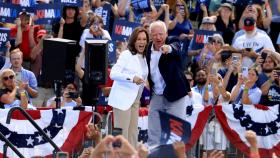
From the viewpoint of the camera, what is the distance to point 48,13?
21484 millimetres

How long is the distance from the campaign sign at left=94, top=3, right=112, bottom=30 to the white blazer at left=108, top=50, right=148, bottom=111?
5058 millimetres

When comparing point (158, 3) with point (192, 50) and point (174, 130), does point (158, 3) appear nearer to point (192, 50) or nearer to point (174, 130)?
point (192, 50)

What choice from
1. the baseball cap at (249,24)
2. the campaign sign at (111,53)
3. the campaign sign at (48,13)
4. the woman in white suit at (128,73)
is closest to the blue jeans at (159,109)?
the woman in white suit at (128,73)

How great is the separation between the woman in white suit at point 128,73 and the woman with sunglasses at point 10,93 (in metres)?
1.74

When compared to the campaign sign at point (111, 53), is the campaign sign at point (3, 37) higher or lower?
higher

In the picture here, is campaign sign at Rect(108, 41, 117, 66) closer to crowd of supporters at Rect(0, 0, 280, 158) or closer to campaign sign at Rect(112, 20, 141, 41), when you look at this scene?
crowd of supporters at Rect(0, 0, 280, 158)

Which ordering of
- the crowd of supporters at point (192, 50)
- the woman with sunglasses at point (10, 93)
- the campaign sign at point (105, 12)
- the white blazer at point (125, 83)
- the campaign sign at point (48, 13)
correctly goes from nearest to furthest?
the white blazer at point (125, 83)
the woman with sunglasses at point (10, 93)
the crowd of supporters at point (192, 50)
the campaign sign at point (48, 13)
the campaign sign at point (105, 12)

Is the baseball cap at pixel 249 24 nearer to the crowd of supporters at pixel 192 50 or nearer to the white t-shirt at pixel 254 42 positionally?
the crowd of supporters at pixel 192 50

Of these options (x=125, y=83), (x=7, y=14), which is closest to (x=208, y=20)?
(x=7, y=14)

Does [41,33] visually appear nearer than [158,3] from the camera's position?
Yes

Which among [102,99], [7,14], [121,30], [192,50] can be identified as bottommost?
[102,99]

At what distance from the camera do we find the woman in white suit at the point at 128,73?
17.0 metres

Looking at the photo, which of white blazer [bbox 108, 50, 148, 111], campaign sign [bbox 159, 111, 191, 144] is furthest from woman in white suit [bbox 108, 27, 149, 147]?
campaign sign [bbox 159, 111, 191, 144]

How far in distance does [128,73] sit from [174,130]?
4966 millimetres
